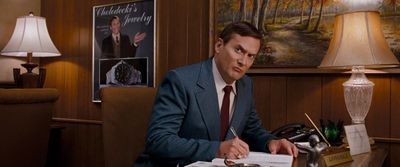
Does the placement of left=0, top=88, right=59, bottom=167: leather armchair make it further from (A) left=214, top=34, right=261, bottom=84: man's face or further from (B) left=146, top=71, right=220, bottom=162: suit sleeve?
(A) left=214, top=34, right=261, bottom=84: man's face

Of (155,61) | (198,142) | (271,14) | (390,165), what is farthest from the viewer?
(155,61)

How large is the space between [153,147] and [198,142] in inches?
7.3

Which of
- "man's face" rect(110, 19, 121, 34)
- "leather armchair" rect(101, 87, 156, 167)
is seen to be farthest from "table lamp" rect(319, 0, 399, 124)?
"man's face" rect(110, 19, 121, 34)

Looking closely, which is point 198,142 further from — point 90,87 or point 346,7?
point 90,87

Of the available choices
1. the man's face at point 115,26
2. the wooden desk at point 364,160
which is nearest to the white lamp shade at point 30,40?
the man's face at point 115,26

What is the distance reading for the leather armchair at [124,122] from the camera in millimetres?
1868

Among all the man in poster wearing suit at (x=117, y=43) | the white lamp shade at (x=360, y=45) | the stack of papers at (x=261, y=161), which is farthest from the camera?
the man in poster wearing suit at (x=117, y=43)

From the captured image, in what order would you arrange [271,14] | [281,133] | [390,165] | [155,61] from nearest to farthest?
[281,133], [390,165], [271,14], [155,61]

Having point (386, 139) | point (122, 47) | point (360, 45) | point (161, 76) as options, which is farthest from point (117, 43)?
point (386, 139)

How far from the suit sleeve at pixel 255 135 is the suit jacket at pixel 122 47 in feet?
4.48

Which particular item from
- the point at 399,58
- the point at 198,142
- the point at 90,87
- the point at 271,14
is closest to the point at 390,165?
the point at 399,58

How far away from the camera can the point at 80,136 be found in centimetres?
333

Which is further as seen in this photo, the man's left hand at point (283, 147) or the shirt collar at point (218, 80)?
the shirt collar at point (218, 80)

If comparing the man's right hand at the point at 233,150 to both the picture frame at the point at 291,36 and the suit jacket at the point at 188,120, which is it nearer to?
the suit jacket at the point at 188,120
